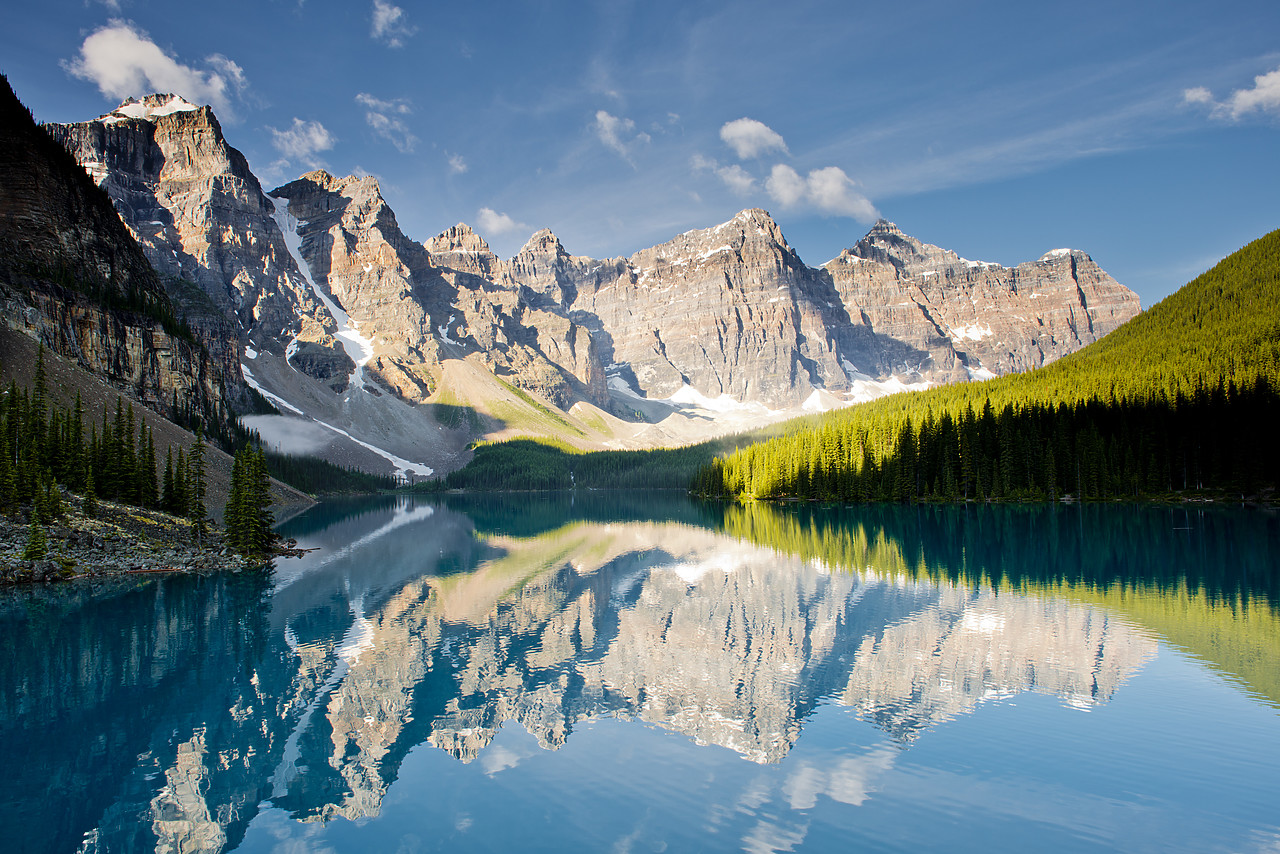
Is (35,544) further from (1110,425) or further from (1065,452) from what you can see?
(1110,425)

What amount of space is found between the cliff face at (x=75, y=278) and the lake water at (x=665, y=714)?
7766 centimetres

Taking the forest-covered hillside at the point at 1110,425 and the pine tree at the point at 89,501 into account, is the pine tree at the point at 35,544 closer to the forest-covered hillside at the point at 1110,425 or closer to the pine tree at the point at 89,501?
the pine tree at the point at 89,501

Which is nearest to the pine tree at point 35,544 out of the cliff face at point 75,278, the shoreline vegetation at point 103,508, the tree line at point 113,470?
the shoreline vegetation at point 103,508

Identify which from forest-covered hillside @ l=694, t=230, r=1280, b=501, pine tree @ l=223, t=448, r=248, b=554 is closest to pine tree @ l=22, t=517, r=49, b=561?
pine tree @ l=223, t=448, r=248, b=554

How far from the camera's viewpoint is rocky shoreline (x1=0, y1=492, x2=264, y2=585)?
37.2 m

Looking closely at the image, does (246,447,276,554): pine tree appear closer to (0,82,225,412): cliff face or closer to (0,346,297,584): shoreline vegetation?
(0,346,297,584): shoreline vegetation

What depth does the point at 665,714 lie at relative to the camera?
1775 centimetres

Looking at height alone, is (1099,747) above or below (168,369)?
below

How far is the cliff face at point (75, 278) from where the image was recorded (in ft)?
294

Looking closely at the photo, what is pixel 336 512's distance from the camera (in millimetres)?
110000

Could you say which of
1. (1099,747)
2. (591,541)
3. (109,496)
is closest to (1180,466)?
(591,541)

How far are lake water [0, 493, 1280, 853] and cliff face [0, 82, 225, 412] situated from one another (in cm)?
7766

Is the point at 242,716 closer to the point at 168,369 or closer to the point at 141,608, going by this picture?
the point at 141,608

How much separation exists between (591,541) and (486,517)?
4374 cm
